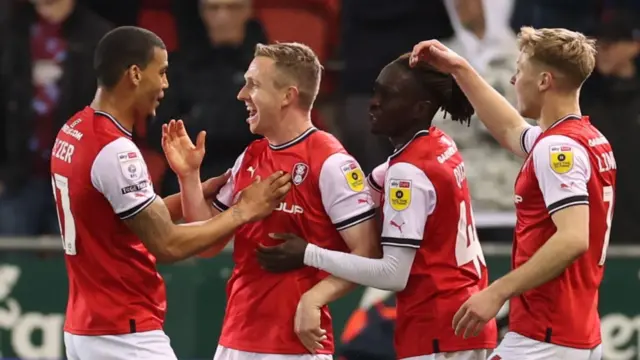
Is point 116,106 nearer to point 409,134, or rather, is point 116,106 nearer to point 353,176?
point 353,176

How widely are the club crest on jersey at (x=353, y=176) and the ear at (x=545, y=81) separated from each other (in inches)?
32.6

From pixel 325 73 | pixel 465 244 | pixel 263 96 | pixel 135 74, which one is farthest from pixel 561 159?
pixel 325 73

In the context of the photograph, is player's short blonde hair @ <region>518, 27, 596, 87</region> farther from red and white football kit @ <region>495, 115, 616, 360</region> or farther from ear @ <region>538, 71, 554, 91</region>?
red and white football kit @ <region>495, 115, 616, 360</region>

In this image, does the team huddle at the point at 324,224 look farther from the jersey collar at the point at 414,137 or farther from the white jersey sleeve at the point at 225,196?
the white jersey sleeve at the point at 225,196

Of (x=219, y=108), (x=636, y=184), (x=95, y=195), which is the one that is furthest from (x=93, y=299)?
(x=636, y=184)

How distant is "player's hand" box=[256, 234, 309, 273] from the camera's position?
210 inches

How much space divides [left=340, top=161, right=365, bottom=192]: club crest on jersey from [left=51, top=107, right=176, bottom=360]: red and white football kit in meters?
0.80

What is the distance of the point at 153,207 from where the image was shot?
5.27 meters

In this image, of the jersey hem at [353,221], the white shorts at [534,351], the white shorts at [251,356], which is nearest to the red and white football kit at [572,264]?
the white shorts at [534,351]

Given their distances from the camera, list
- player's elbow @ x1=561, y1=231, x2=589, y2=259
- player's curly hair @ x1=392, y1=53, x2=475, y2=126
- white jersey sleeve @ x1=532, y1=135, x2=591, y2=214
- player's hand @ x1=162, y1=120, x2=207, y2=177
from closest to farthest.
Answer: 1. player's elbow @ x1=561, y1=231, x2=589, y2=259
2. white jersey sleeve @ x1=532, y1=135, x2=591, y2=214
3. player's curly hair @ x1=392, y1=53, x2=475, y2=126
4. player's hand @ x1=162, y1=120, x2=207, y2=177

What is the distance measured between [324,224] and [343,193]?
0.59ft

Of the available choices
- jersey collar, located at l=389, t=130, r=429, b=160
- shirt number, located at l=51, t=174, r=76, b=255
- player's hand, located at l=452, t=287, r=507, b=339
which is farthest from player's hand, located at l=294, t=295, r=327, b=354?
shirt number, located at l=51, t=174, r=76, b=255

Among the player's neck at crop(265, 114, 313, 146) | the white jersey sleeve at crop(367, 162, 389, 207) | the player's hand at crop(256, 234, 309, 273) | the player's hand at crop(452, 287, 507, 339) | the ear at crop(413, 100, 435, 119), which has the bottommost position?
the player's hand at crop(452, 287, 507, 339)

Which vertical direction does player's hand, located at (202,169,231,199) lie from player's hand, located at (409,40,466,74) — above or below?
below
